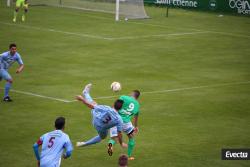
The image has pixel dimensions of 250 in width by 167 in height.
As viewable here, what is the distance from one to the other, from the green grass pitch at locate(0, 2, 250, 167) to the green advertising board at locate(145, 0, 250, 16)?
4.53 feet

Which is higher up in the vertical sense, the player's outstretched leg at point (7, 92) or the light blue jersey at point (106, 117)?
the light blue jersey at point (106, 117)

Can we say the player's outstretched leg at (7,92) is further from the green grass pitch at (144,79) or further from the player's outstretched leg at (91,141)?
the player's outstretched leg at (91,141)

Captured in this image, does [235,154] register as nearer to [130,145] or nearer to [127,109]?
[130,145]

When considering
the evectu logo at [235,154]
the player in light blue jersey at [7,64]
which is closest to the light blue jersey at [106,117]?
the evectu logo at [235,154]

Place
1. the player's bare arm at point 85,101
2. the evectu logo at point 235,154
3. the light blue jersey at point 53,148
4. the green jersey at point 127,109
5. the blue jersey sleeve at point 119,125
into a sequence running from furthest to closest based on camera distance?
1. the evectu logo at point 235,154
2. the green jersey at point 127,109
3. the blue jersey sleeve at point 119,125
4. the player's bare arm at point 85,101
5. the light blue jersey at point 53,148

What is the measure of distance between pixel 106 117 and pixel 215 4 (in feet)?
138

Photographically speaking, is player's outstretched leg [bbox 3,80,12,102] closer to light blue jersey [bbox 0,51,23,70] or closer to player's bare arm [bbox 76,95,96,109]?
light blue jersey [bbox 0,51,23,70]

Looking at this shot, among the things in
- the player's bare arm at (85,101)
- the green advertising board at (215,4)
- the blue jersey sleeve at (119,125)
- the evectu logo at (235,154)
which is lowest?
the evectu logo at (235,154)

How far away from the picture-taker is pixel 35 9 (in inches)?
2299

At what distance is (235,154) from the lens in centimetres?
2128

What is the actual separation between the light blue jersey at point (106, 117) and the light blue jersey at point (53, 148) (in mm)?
3631

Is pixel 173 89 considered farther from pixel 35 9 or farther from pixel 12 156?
pixel 35 9

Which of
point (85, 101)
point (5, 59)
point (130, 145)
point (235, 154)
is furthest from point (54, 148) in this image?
point (5, 59)

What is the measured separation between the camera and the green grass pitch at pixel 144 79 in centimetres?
2227
